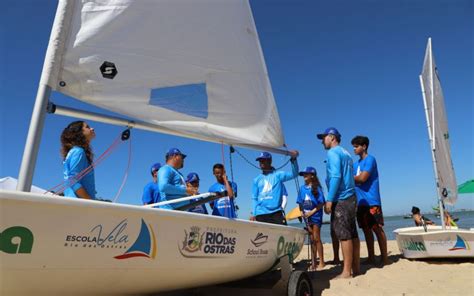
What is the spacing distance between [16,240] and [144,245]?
2.61 ft

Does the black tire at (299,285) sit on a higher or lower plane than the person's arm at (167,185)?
lower

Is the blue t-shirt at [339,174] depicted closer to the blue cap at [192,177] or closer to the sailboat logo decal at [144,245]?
the blue cap at [192,177]

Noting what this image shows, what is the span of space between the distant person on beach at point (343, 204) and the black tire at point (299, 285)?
98 cm

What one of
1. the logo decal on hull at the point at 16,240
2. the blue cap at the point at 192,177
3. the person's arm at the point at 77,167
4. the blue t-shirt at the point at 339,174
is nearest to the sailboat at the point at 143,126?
the logo decal on hull at the point at 16,240

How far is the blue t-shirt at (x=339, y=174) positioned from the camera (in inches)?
172

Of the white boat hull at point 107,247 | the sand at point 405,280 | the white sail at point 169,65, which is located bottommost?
the sand at point 405,280

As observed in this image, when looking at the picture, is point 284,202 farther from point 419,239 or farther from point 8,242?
point 8,242

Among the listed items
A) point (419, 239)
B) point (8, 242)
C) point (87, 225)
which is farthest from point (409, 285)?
point (8, 242)

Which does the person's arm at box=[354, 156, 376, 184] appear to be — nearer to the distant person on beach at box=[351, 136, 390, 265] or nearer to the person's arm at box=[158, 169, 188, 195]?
the distant person on beach at box=[351, 136, 390, 265]

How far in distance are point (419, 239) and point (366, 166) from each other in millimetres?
1327

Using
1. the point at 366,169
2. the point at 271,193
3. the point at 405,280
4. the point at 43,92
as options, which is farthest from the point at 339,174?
the point at 43,92

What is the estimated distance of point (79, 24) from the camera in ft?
9.01

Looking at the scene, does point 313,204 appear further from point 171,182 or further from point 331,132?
point 171,182

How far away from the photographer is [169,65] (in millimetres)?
3244
